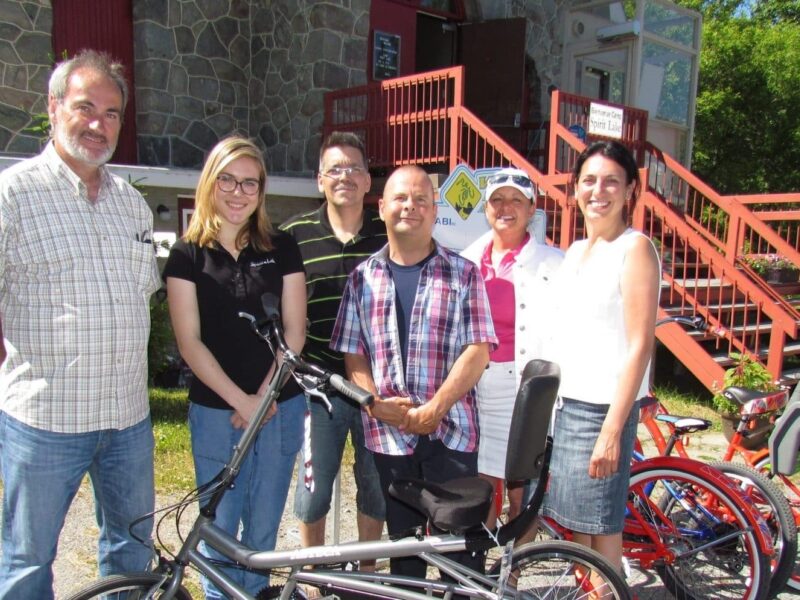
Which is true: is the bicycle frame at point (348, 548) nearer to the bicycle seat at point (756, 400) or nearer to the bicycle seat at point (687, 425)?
the bicycle seat at point (687, 425)

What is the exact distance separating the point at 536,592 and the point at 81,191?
2.15 m

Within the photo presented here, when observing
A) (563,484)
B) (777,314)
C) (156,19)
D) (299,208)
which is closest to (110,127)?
(563,484)

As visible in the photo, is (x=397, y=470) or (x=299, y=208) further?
(x=299, y=208)

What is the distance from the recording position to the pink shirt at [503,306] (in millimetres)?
3240

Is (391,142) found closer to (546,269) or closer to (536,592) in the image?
(546,269)

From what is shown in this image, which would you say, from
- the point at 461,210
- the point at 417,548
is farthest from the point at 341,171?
the point at 417,548

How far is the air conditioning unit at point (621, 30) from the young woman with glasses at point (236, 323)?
32.9 ft

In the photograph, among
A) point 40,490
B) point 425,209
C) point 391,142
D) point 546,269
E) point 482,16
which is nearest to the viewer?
point 40,490

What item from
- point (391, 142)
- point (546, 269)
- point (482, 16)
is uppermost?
point (482, 16)

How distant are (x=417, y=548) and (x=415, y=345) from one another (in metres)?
0.79

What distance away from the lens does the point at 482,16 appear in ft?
37.3

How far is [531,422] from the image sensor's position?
216 cm

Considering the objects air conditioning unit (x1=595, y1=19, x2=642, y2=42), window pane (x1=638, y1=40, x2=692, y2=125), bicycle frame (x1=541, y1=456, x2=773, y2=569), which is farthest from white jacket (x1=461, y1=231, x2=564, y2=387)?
window pane (x1=638, y1=40, x2=692, y2=125)

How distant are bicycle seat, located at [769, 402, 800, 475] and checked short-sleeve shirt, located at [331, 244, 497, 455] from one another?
1.55m
